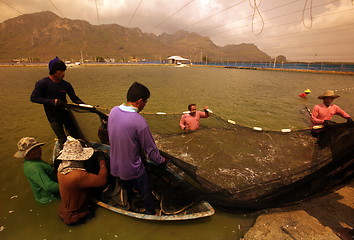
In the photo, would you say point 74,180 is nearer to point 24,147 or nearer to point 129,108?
point 24,147

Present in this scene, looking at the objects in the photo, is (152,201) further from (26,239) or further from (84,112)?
(84,112)

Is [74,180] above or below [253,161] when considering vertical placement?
above

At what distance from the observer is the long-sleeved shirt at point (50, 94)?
3.73 meters

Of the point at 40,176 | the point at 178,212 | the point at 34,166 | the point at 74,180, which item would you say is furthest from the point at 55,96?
the point at 178,212

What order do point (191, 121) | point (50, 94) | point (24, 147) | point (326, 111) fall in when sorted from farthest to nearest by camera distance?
point (191, 121) < point (326, 111) < point (50, 94) < point (24, 147)

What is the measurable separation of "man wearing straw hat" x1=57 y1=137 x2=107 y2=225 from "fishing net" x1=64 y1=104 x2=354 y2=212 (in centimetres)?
138

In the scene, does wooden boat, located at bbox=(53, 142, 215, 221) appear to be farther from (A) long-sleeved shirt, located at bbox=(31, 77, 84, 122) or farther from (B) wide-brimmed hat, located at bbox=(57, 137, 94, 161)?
(A) long-sleeved shirt, located at bbox=(31, 77, 84, 122)

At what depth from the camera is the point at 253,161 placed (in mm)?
4766

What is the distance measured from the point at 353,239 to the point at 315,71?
4446 centimetres

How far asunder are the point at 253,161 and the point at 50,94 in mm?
5474

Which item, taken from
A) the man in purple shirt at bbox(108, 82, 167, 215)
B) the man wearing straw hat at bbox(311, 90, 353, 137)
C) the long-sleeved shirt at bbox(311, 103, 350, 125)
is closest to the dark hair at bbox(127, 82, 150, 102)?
the man in purple shirt at bbox(108, 82, 167, 215)

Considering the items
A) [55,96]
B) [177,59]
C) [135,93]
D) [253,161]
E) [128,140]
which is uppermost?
[177,59]

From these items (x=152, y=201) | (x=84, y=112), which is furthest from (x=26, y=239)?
(x=84, y=112)

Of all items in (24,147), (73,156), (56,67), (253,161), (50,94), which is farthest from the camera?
(253,161)
